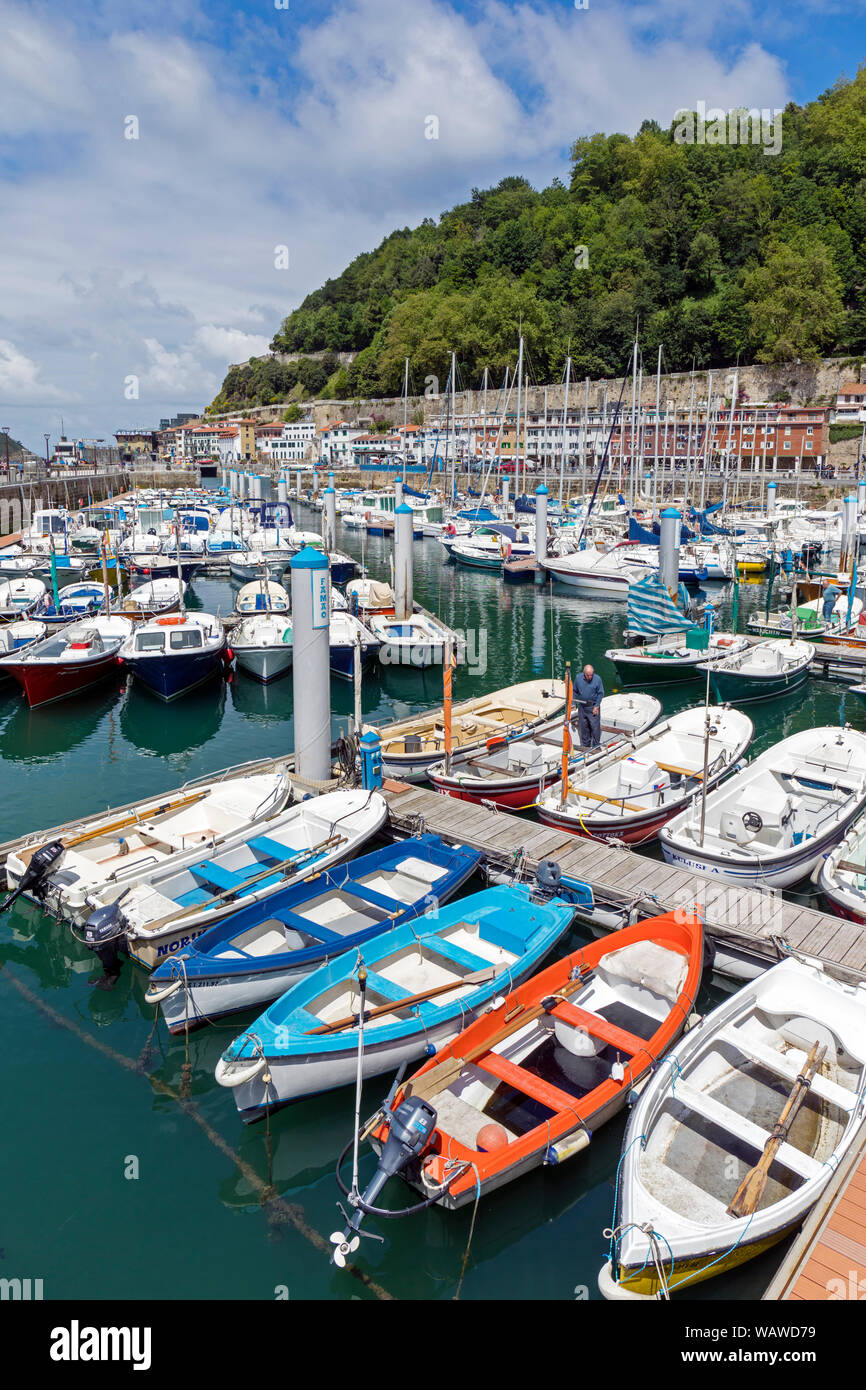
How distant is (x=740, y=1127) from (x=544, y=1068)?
2.02m

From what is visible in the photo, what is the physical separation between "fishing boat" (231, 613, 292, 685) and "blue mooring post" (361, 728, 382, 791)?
1211 centimetres

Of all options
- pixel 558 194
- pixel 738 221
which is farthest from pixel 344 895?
pixel 558 194

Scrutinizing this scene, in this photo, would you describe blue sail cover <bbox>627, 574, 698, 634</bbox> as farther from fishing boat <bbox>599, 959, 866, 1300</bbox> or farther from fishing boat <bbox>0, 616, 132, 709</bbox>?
fishing boat <bbox>599, 959, 866, 1300</bbox>

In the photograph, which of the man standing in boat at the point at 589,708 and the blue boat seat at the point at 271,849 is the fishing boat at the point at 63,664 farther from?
the man standing in boat at the point at 589,708

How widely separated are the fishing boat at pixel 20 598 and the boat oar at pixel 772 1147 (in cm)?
3048

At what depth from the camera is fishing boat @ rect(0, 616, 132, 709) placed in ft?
78.4

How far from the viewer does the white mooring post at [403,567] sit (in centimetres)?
2861

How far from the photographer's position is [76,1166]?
27.5ft

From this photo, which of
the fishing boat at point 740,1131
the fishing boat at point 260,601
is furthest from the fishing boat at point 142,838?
the fishing boat at point 260,601

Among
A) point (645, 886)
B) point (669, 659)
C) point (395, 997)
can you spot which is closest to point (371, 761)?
point (645, 886)

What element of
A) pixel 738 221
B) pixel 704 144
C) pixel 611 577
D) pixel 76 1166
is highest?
pixel 704 144

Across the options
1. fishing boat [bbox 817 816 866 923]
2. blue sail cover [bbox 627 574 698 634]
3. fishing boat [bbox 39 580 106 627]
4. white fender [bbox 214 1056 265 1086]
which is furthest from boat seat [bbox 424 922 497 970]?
fishing boat [bbox 39 580 106 627]
